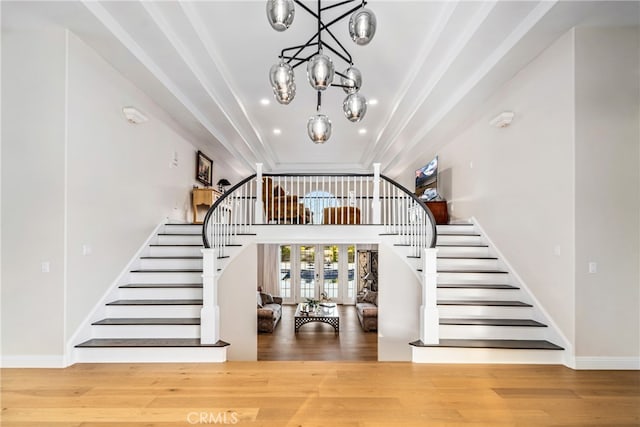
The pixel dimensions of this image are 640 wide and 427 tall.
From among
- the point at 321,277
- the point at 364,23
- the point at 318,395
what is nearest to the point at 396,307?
the point at 318,395

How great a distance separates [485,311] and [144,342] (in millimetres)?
3943

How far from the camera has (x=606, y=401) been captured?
2.61 meters

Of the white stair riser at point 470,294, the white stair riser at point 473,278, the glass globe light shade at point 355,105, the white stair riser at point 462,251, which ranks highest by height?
the glass globe light shade at point 355,105

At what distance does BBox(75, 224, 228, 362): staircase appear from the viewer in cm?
344

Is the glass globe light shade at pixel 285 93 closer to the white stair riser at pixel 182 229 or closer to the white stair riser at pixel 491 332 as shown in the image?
the white stair riser at pixel 491 332

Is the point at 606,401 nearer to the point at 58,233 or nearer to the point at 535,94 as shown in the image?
the point at 535,94

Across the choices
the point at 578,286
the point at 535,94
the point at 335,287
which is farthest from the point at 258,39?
the point at 335,287

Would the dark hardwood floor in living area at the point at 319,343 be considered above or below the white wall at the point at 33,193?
below

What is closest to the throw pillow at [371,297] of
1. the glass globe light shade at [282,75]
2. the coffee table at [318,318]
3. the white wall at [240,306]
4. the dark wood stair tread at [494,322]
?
the coffee table at [318,318]

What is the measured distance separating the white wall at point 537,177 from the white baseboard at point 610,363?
25cm

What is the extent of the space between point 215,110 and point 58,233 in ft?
10.4

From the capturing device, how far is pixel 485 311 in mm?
4109

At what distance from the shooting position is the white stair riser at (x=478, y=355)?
3.39m

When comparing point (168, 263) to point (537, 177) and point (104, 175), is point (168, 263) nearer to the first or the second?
point (104, 175)
